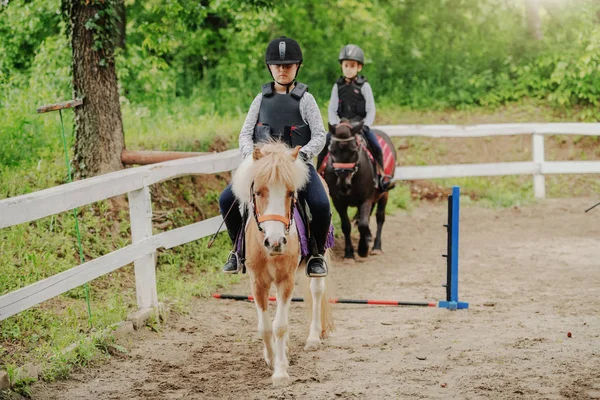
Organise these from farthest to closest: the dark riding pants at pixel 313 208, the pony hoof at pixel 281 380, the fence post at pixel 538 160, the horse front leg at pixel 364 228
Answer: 1. the fence post at pixel 538 160
2. the horse front leg at pixel 364 228
3. the dark riding pants at pixel 313 208
4. the pony hoof at pixel 281 380

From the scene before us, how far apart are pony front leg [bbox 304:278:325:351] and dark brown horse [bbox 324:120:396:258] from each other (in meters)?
3.45

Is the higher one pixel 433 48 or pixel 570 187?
pixel 433 48

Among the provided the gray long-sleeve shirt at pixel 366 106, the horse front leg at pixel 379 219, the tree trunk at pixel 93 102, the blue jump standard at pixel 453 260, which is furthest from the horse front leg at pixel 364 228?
the tree trunk at pixel 93 102

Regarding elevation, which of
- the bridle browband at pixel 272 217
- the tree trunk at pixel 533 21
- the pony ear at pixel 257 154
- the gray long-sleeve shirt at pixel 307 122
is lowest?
the bridle browband at pixel 272 217

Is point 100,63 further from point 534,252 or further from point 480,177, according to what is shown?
point 480,177

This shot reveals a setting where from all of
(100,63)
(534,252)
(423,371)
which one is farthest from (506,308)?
(100,63)

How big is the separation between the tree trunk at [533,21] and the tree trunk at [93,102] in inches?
513

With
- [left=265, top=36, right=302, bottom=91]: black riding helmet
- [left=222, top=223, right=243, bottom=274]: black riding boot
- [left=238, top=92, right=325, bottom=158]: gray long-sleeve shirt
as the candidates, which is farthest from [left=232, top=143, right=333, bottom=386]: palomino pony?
[left=265, top=36, right=302, bottom=91]: black riding helmet

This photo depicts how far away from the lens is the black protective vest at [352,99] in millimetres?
10531

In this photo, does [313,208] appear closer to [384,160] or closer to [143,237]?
[143,237]

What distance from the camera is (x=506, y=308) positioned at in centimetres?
757

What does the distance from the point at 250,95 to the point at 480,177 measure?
5.64 m

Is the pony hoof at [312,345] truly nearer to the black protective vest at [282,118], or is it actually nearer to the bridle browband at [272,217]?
the bridle browband at [272,217]

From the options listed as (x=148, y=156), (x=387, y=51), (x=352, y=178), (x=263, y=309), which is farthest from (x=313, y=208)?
(x=387, y=51)
